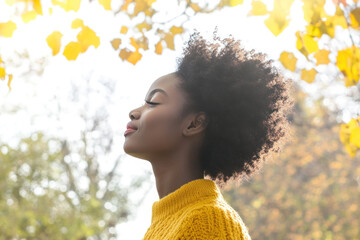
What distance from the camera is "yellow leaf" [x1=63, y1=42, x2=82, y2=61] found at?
2160mm

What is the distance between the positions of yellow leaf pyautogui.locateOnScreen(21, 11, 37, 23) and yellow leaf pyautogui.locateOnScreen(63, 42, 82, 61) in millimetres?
207

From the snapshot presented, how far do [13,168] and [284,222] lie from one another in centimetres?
587

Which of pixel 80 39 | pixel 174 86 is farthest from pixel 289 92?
pixel 80 39

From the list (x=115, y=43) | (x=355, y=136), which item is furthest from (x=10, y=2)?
(x=355, y=136)

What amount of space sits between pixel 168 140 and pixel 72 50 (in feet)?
2.58

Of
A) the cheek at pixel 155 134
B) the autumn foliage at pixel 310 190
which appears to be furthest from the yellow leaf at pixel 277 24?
the autumn foliage at pixel 310 190

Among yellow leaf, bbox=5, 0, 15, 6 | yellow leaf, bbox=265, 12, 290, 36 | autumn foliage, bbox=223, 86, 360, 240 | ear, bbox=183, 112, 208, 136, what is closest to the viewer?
ear, bbox=183, 112, 208, 136

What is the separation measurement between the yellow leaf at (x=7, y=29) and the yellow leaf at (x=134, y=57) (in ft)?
2.16

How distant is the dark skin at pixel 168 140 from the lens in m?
1.66

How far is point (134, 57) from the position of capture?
2.53 metres

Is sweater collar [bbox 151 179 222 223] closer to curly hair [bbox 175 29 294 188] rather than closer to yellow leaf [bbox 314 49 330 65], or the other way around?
curly hair [bbox 175 29 294 188]

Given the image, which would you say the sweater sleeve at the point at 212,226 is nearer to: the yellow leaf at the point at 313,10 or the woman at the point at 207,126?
the woman at the point at 207,126

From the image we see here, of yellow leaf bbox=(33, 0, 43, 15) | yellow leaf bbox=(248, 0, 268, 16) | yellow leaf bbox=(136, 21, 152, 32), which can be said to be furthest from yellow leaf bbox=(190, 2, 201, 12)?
yellow leaf bbox=(33, 0, 43, 15)

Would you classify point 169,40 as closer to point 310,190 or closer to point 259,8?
point 259,8
